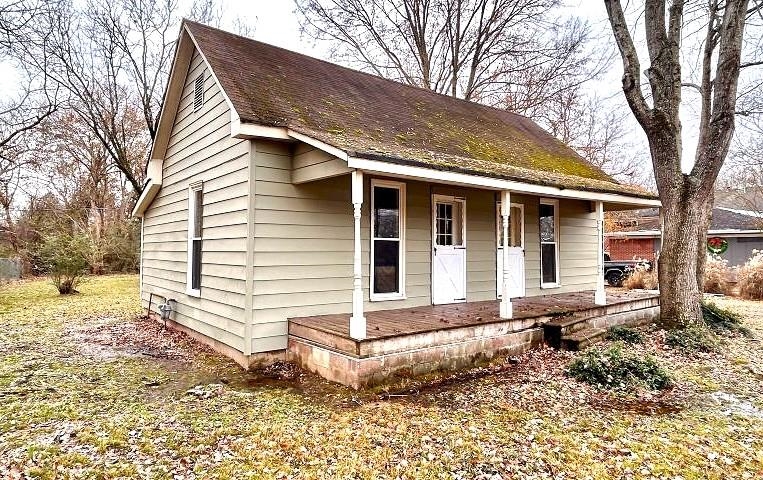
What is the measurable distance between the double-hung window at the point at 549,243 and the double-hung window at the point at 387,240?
13.5ft

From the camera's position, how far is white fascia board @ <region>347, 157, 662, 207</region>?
504 centimetres

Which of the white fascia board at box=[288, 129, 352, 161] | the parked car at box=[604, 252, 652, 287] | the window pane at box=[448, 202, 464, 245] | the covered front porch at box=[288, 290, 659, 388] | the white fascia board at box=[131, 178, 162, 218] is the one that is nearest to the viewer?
the white fascia board at box=[288, 129, 352, 161]

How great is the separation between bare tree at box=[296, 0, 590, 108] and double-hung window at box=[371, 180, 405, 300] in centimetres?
1265

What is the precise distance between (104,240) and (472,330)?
20.4 metres

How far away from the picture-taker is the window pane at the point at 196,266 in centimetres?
755

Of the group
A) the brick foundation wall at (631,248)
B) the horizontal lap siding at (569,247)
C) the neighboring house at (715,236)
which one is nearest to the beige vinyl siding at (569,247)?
the horizontal lap siding at (569,247)

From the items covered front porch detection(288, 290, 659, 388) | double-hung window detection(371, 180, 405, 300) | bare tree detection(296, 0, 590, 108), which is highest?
bare tree detection(296, 0, 590, 108)

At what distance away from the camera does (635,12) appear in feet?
31.1

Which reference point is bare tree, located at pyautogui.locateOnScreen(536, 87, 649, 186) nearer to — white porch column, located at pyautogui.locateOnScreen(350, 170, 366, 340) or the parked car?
the parked car

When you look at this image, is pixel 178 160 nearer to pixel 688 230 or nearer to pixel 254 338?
pixel 254 338

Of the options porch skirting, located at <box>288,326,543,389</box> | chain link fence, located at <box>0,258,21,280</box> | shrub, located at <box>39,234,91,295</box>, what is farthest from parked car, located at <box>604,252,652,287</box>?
chain link fence, located at <box>0,258,21,280</box>

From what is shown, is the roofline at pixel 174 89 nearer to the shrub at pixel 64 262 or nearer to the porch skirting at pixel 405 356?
the porch skirting at pixel 405 356

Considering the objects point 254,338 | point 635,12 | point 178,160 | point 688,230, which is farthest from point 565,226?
point 178,160

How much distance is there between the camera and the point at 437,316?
657cm
